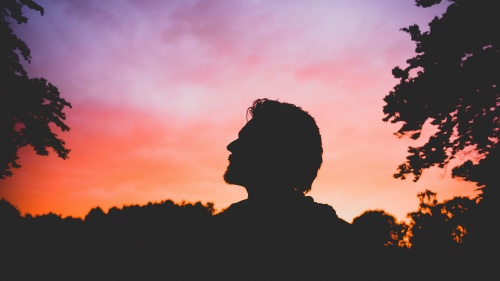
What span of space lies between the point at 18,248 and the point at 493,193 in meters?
18.0

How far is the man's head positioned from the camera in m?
2.20

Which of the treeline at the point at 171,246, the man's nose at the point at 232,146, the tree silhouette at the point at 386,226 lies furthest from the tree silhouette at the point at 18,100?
the tree silhouette at the point at 386,226

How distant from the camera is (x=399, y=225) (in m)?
38.3

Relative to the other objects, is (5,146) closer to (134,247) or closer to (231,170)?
(134,247)

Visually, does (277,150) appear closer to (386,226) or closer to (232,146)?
(232,146)

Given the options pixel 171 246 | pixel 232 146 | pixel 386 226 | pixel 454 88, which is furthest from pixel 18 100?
pixel 386 226

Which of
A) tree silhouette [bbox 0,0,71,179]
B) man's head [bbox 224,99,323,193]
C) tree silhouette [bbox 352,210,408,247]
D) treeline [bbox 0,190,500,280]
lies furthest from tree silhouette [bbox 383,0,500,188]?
tree silhouette [bbox 352,210,408,247]

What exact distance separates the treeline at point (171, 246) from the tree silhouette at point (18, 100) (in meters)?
4.73

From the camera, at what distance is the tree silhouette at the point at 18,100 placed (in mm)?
11078

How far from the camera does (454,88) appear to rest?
9.52 meters

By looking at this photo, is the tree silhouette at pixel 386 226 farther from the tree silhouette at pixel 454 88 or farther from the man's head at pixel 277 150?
the man's head at pixel 277 150

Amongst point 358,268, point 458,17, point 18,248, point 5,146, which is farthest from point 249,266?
point 18,248

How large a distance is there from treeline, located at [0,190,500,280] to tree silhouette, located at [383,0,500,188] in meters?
2.07

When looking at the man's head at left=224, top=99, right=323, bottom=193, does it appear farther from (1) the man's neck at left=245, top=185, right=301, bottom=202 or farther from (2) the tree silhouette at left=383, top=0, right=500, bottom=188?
(2) the tree silhouette at left=383, top=0, right=500, bottom=188
